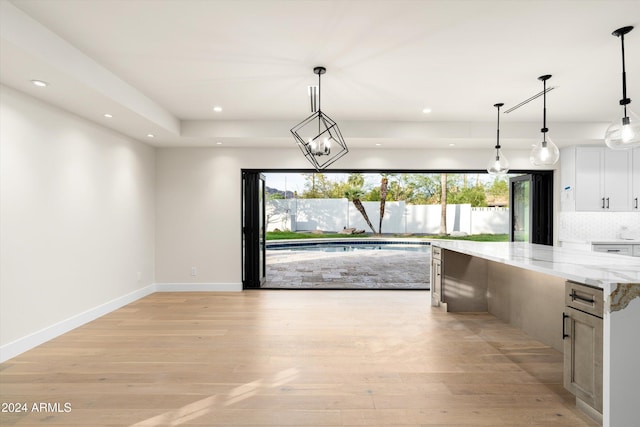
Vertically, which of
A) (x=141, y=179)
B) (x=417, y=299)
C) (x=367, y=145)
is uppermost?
(x=367, y=145)

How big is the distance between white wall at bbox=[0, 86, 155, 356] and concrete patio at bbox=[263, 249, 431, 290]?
263 centimetres

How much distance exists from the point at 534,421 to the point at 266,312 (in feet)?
10.3

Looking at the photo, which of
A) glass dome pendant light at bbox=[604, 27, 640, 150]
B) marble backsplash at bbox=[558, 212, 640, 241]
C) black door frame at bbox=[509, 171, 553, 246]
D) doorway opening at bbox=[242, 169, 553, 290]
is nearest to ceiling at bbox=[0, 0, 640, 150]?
glass dome pendant light at bbox=[604, 27, 640, 150]

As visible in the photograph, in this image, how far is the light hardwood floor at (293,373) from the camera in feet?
7.35

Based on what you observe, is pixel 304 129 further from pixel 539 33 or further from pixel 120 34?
pixel 539 33

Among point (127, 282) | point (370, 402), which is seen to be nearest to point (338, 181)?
point (127, 282)

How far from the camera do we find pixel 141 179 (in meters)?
5.48

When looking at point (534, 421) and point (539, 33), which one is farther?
point (539, 33)

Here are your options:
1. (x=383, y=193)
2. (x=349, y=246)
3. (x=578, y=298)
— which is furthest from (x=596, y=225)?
(x=383, y=193)

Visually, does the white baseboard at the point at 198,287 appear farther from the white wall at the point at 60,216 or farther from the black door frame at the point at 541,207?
the black door frame at the point at 541,207

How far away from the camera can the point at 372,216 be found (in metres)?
15.6

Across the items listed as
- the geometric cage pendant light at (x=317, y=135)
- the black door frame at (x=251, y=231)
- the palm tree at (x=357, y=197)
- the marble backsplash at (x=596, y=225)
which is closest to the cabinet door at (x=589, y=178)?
the marble backsplash at (x=596, y=225)

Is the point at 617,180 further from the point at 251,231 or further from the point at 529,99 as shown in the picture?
the point at 251,231

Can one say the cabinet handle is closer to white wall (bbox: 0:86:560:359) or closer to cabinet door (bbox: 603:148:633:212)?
white wall (bbox: 0:86:560:359)
